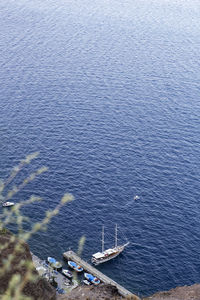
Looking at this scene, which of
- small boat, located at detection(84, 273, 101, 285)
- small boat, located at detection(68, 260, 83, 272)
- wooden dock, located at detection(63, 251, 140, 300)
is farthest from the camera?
small boat, located at detection(68, 260, 83, 272)

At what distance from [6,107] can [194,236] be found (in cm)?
9282

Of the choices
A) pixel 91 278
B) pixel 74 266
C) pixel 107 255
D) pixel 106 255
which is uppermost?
pixel 74 266

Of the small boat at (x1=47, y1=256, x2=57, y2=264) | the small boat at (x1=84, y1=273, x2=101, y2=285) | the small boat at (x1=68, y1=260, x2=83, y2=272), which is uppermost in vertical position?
the small boat at (x1=47, y1=256, x2=57, y2=264)

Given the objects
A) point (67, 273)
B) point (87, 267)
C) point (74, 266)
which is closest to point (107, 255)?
point (87, 267)

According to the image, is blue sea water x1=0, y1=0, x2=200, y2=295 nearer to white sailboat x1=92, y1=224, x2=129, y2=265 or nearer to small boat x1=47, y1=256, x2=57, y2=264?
white sailboat x1=92, y1=224, x2=129, y2=265

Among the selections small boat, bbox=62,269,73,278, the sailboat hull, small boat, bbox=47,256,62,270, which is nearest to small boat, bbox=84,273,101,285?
small boat, bbox=62,269,73,278

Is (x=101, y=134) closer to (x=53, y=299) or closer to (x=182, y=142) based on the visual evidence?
(x=182, y=142)

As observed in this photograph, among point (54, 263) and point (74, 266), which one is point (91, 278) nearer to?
point (74, 266)

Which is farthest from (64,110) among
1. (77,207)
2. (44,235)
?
(44,235)

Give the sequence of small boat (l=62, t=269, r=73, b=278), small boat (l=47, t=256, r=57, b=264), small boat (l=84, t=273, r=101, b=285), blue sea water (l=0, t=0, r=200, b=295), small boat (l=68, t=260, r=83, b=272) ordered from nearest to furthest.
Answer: small boat (l=84, t=273, r=101, b=285), small boat (l=62, t=269, r=73, b=278), small boat (l=47, t=256, r=57, b=264), small boat (l=68, t=260, r=83, b=272), blue sea water (l=0, t=0, r=200, b=295)

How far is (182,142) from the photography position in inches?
6781

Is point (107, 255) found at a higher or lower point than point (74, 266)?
lower

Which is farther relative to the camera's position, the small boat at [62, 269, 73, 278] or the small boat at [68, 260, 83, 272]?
the small boat at [68, 260, 83, 272]

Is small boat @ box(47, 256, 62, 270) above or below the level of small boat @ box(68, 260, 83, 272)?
above
